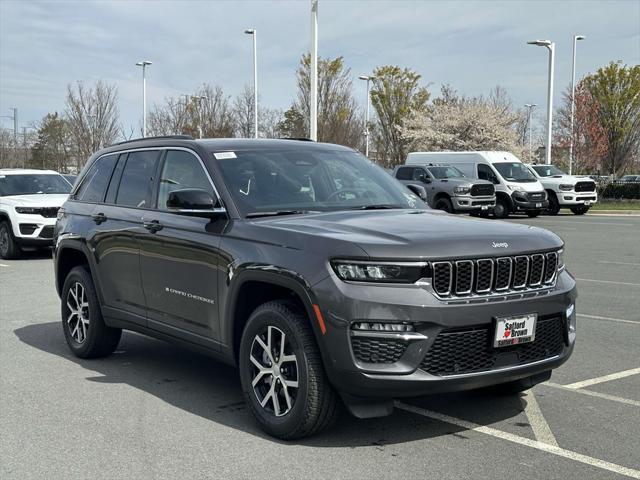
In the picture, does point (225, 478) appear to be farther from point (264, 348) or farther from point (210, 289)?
point (210, 289)

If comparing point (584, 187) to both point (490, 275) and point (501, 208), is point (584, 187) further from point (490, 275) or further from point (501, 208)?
point (490, 275)

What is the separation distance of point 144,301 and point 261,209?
139 centimetres

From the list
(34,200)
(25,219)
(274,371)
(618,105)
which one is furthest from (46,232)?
(618,105)

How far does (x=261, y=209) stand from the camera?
525cm

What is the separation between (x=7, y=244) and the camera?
52.2 ft

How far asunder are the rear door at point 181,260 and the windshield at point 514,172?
24046 mm

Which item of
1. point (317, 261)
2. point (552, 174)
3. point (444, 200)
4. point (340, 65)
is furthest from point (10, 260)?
point (340, 65)

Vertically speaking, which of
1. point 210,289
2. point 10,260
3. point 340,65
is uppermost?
point 340,65

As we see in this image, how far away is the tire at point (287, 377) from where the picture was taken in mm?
4445

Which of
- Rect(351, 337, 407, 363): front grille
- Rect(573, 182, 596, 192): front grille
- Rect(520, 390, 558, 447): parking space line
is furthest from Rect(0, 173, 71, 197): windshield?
Rect(573, 182, 596, 192): front grille

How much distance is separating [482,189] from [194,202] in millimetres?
23157

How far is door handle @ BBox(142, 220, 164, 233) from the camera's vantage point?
19.1 feet

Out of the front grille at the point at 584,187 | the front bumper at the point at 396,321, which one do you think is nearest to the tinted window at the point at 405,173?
the front grille at the point at 584,187

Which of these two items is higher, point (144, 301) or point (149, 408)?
point (144, 301)
